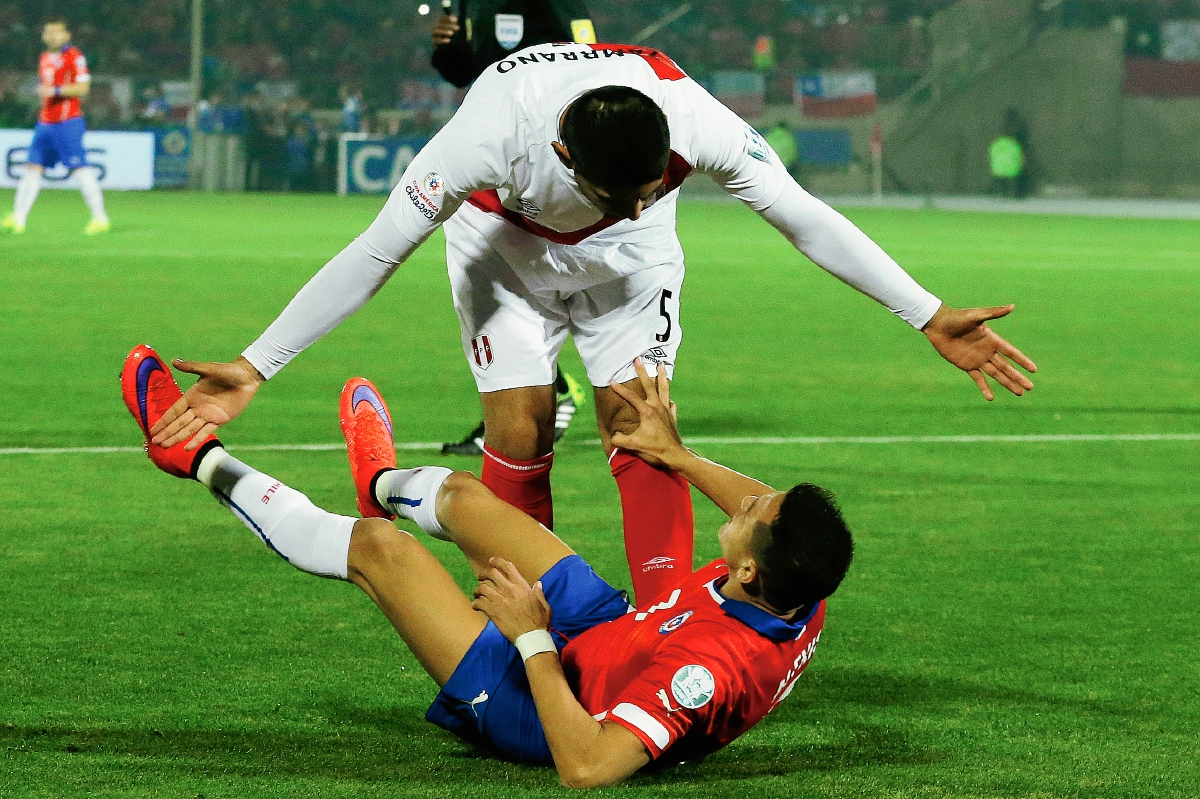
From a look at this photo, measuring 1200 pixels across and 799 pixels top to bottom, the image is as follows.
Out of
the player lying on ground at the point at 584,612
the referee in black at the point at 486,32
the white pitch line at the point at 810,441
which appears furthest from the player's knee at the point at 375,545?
the referee in black at the point at 486,32

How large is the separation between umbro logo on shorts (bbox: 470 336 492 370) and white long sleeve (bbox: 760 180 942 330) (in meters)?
0.93

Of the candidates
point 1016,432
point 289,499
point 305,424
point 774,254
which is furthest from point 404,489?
point 774,254

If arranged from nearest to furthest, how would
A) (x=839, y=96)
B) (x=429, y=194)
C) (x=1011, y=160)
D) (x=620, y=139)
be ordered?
1. (x=620, y=139)
2. (x=429, y=194)
3. (x=1011, y=160)
4. (x=839, y=96)

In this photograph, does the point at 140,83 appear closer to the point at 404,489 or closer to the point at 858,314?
the point at 858,314

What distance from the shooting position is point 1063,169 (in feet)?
120

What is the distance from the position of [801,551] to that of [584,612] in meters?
0.76

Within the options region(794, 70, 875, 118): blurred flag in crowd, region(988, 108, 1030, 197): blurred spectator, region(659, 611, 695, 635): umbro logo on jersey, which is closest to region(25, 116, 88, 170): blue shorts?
region(659, 611, 695, 635): umbro logo on jersey

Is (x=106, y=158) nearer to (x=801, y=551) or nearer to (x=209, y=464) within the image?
(x=209, y=464)

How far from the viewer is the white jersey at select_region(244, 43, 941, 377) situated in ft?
13.6

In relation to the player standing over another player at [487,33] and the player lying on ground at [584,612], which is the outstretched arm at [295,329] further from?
the player standing over another player at [487,33]

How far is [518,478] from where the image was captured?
16.6 feet

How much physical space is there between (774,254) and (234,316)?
337 inches

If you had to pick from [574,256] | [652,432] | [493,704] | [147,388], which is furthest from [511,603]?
[147,388]

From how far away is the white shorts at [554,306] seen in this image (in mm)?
4828
